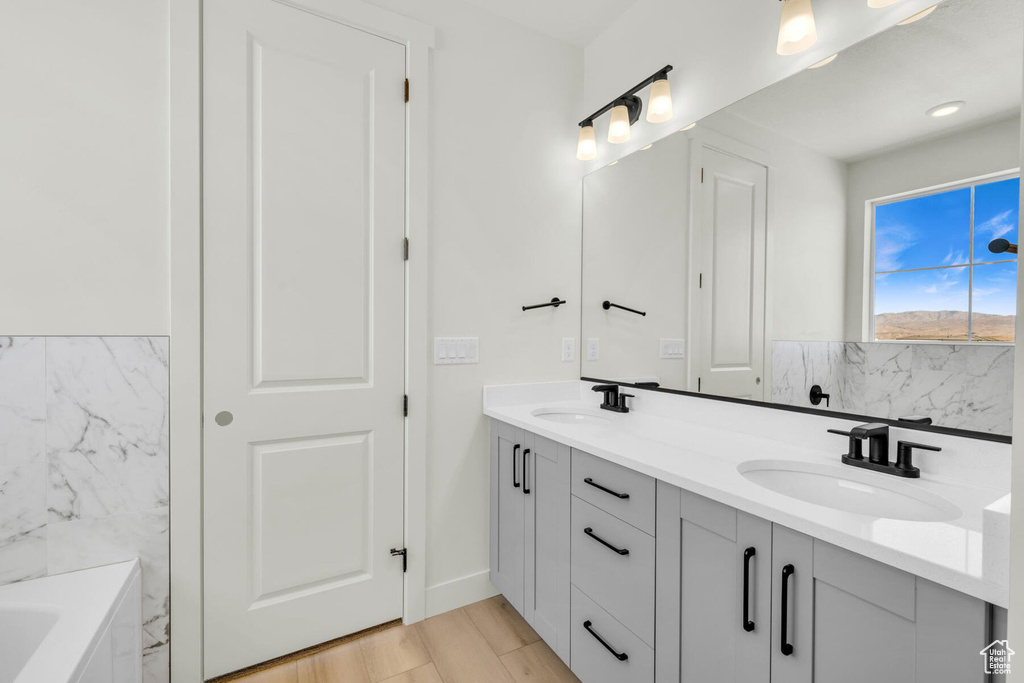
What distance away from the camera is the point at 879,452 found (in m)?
1.13

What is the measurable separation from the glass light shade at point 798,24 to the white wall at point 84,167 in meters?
1.91

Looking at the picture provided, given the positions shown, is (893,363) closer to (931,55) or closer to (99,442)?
(931,55)

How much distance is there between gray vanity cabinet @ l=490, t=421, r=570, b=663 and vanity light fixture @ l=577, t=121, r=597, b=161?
1324mm

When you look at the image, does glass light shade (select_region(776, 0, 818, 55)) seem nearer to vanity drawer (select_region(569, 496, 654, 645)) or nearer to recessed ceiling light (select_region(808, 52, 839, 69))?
recessed ceiling light (select_region(808, 52, 839, 69))

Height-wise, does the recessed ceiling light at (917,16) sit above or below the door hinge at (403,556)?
above

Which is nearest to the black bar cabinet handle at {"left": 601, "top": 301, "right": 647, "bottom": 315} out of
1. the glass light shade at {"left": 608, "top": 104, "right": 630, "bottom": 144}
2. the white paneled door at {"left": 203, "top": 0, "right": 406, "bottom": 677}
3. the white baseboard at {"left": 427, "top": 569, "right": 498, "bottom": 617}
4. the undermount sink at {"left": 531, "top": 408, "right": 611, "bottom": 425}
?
the undermount sink at {"left": 531, "top": 408, "right": 611, "bottom": 425}

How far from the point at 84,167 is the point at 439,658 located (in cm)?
201

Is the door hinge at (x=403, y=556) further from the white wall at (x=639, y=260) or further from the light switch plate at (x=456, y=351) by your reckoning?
the white wall at (x=639, y=260)

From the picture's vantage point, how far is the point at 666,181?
188cm

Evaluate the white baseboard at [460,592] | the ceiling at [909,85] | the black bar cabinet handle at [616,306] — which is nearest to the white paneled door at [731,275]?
the ceiling at [909,85]

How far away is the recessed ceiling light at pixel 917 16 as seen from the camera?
111 cm

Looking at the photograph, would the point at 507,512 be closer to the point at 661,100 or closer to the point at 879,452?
the point at 879,452

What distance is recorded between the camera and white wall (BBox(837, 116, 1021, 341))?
102cm

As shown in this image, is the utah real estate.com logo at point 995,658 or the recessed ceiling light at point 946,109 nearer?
the utah real estate.com logo at point 995,658
